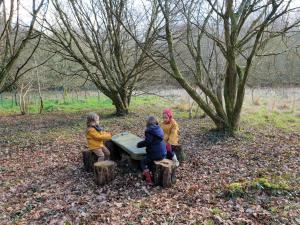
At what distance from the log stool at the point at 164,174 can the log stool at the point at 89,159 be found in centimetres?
180

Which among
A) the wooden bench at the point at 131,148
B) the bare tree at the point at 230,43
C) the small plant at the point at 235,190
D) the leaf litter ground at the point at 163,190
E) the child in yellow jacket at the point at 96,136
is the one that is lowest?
the leaf litter ground at the point at 163,190

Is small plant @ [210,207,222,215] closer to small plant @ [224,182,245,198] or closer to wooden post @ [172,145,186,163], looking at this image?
small plant @ [224,182,245,198]

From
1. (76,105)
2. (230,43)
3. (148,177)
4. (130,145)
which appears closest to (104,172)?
(148,177)

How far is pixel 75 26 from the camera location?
19.2m

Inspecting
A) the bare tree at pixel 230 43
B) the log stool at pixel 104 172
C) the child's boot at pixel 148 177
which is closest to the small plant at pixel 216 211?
the child's boot at pixel 148 177

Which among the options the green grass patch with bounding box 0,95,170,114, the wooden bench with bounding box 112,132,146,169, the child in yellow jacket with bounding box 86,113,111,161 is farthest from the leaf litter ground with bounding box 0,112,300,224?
the green grass patch with bounding box 0,95,170,114

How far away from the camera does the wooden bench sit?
24.7 ft

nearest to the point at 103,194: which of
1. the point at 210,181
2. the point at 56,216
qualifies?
the point at 56,216

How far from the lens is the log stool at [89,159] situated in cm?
816

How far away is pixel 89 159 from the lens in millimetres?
8273

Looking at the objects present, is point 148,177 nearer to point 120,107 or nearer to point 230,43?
point 230,43

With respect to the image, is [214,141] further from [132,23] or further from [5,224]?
[132,23]

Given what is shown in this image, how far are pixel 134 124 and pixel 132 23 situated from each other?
6580mm

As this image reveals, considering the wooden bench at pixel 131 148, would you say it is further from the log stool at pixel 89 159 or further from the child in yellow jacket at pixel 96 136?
the log stool at pixel 89 159
